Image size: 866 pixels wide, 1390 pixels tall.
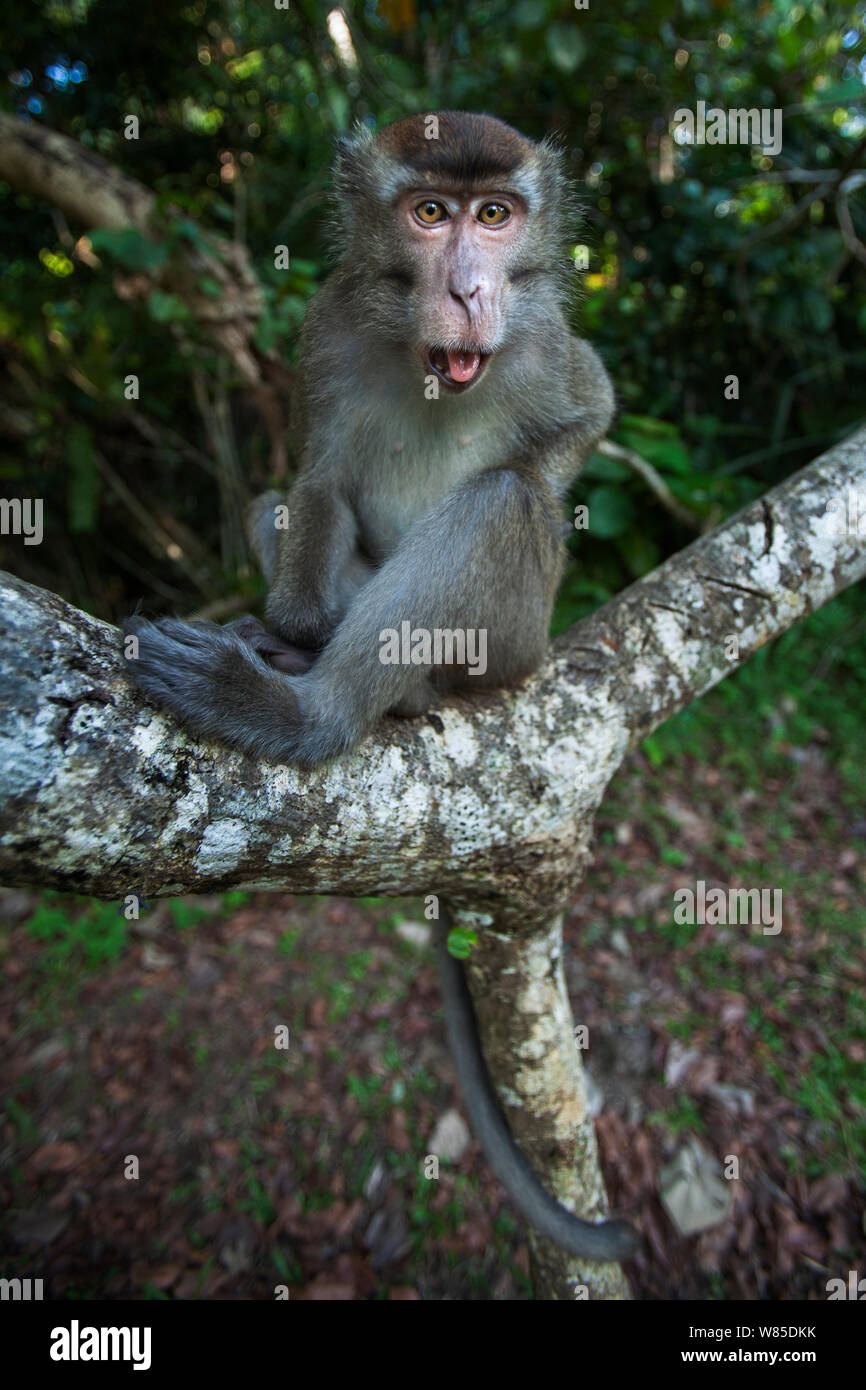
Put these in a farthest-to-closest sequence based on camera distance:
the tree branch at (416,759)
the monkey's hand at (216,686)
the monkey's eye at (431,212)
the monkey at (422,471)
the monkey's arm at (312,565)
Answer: the monkey's arm at (312,565), the monkey's eye at (431,212), the monkey at (422,471), the monkey's hand at (216,686), the tree branch at (416,759)

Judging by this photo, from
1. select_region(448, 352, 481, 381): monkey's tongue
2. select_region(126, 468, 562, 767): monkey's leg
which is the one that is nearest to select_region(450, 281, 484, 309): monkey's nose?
select_region(448, 352, 481, 381): monkey's tongue

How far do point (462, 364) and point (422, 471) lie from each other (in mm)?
534

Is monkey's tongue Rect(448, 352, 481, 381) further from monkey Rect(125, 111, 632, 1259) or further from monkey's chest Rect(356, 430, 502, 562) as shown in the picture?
monkey's chest Rect(356, 430, 502, 562)

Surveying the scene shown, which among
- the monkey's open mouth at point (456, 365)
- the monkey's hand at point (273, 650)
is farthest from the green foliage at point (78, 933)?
the monkey's open mouth at point (456, 365)

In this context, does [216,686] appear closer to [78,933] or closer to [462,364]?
[462,364]

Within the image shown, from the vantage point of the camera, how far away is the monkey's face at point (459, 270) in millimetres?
2279

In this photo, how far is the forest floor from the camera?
3.46 metres

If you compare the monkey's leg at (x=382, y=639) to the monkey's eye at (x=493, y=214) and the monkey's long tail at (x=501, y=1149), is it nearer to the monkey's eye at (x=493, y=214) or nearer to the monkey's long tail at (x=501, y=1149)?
the monkey's eye at (x=493, y=214)

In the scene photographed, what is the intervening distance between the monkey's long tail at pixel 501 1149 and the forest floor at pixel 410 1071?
0.85 meters

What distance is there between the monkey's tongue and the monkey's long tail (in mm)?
1808

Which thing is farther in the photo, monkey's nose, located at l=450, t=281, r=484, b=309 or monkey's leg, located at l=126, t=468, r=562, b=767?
monkey's nose, located at l=450, t=281, r=484, b=309

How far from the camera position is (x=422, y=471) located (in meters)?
2.83

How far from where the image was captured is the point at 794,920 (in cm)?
451

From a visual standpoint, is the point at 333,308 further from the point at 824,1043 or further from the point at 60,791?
the point at 824,1043
